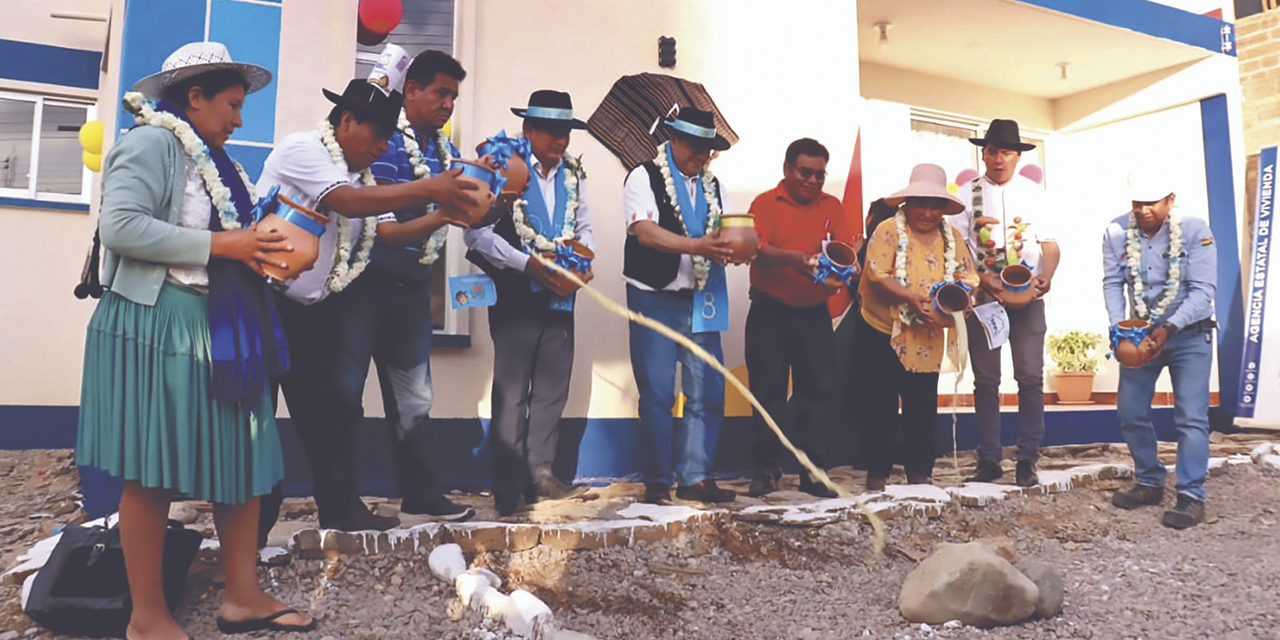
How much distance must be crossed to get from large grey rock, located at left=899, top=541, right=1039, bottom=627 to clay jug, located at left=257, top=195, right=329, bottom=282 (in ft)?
7.16

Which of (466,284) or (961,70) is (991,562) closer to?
(466,284)

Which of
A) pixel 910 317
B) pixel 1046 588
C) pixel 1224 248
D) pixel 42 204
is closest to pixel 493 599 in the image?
pixel 1046 588

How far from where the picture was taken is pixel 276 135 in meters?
4.34

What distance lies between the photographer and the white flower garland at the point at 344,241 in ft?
9.86

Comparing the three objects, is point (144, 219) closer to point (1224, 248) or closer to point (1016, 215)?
point (1016, 215)

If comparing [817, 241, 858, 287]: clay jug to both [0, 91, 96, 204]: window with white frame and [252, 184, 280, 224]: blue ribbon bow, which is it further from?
[0, 91, 96, 204]: window with white frame

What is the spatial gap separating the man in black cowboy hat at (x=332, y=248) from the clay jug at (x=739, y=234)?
53.9 inches

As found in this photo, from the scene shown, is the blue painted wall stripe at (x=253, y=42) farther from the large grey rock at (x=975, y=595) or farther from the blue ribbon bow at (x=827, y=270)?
the large grey rock at (x=975, y=595)

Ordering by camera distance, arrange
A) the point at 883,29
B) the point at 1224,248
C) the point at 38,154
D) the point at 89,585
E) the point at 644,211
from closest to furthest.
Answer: the point at 89,585, the point at 644,211, the point at 883,29, the point at 38,154, the point at 1224,248

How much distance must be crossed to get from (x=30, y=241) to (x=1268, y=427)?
34.2 ft

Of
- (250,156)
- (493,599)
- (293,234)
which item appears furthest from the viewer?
(250,156)

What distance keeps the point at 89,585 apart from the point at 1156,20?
8.31 metres

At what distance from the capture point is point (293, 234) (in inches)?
95.7

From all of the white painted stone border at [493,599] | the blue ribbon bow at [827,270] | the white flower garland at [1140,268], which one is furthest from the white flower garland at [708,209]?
the white flower garland at [1140,268]
